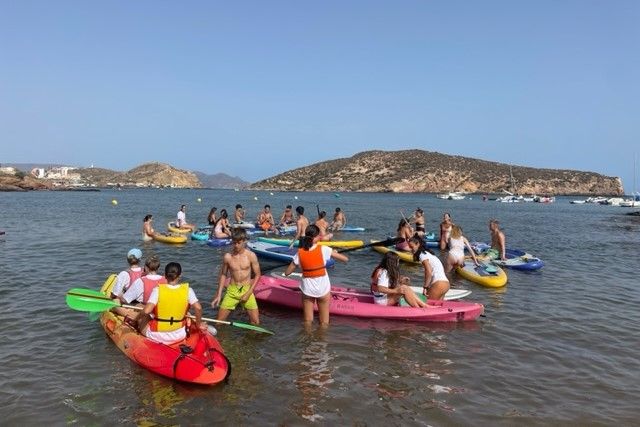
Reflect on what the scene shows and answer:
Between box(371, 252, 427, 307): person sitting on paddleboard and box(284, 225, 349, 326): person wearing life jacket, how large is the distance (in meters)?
1.30

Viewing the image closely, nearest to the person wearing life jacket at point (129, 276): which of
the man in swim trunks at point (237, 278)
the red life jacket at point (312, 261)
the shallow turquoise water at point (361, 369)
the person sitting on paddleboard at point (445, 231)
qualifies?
the shallow turquoise water at point (361, 369)

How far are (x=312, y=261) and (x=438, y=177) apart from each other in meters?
144

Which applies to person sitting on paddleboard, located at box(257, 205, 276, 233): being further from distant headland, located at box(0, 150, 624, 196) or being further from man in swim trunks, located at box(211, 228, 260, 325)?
distant headland, located at box(0, 150, 624, 196)

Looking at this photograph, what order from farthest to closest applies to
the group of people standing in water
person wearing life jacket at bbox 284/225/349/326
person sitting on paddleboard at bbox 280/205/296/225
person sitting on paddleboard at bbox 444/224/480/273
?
person sitting on paddleboard at bbox 280/205/296/225 < person sitting on paddleboard at bbox 444/224/480/273 < person wearing life jacket at bbox 284/225/349/326 < the group of people standing in water

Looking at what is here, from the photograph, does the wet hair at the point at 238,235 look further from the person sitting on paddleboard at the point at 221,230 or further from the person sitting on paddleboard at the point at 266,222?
the person sitting on paddleboard at the point at 266,222

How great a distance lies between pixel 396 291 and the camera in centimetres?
1033

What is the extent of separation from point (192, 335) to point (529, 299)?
9709 millimetres

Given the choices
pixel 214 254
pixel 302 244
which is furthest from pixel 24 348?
pixel 214 254

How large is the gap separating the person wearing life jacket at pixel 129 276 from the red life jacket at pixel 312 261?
10.3 feet

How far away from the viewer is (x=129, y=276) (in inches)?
363

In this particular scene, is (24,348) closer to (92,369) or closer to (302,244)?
(92,369)

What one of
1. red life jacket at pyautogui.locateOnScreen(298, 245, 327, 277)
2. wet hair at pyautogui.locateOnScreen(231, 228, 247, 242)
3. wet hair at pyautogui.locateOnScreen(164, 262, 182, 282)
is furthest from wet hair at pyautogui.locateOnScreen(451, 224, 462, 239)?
wet hair at pyautogui.locateOnScreen(164, 262, 182, 282)

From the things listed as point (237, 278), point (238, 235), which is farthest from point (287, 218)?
point (238, 235)

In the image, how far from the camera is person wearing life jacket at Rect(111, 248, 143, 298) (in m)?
9.12
